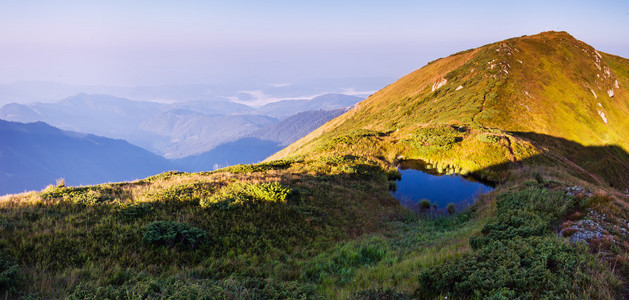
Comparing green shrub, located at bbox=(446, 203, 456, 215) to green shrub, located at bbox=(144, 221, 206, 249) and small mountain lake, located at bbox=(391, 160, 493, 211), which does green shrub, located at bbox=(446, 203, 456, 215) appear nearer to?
small mountain lake, located at bbox=(391, 160, 493, 211)

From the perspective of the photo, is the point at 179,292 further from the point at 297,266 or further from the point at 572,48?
the point at 572,48

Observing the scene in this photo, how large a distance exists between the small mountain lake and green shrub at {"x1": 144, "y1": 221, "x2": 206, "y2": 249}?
1343cm

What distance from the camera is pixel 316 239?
11492mm

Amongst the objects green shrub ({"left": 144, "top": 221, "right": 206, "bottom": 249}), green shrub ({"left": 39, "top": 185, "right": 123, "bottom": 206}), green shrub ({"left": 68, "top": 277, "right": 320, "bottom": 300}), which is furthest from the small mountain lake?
green shrub ({"left": 39, "top": 185, "right": 123, "bottom": 206})

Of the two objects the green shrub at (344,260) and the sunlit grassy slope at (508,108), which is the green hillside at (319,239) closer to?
the green shrub at (344,260)

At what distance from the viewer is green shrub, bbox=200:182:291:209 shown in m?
11.8

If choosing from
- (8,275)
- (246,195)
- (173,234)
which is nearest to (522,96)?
(246,195)

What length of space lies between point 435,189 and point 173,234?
59.2 feet

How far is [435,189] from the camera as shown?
2089 cm

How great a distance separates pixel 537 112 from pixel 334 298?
175 ft

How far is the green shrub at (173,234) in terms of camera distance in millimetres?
8508

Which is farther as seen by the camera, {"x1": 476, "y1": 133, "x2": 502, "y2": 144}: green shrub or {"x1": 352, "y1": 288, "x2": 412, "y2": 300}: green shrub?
{"x1": 476, "y1": 133, "x2": 502, "y2": 144}: green shrub

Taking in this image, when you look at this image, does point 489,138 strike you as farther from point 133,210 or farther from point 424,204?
point 133,210

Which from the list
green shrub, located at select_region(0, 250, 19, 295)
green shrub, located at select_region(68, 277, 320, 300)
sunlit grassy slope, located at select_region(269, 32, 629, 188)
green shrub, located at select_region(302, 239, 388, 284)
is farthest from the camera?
sunlit grassy slope, located at select_region(269, 32, 629, 188)
